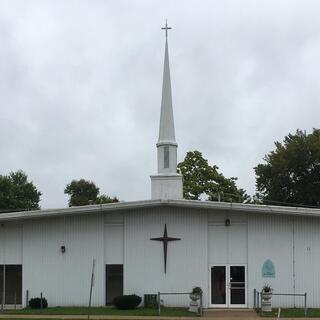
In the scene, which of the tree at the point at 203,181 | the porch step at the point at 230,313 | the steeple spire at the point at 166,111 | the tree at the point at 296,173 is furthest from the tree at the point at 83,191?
the porch step at the point at 230,313

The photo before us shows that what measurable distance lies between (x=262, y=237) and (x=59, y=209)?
8686mm

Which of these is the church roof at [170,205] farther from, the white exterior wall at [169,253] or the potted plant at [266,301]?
the potted plant at [266,301]

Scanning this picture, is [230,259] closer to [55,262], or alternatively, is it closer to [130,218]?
[130,218]

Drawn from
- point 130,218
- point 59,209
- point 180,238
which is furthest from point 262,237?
point 59,209

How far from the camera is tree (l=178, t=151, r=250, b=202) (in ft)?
195

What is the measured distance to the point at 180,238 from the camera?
29812mm

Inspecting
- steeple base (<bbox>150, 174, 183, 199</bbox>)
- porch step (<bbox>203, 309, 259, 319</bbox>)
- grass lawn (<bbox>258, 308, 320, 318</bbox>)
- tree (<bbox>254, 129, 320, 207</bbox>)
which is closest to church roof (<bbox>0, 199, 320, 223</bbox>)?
steeple base (<bbox>150, 174, 183, 199</bbox>)

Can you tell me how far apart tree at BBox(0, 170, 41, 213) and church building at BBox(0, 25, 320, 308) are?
41.1 meters

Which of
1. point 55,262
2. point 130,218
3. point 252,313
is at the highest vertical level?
point 130,218

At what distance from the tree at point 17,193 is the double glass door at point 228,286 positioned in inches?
1742

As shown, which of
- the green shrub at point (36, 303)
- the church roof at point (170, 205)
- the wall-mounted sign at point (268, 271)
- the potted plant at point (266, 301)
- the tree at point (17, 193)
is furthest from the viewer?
the tree at point (17, 193)

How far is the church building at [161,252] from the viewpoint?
29.3 metres

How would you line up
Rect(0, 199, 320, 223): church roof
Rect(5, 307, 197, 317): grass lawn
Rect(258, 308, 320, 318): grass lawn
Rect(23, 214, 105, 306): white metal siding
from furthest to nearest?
Rect(23, 214, 105, 306): white metal siding, Rect(0, 199, 320, 223): church roof, Rect(5, 307, 197, 317): grass lawn, Rect(258, 308, 320, 318): grass lawn

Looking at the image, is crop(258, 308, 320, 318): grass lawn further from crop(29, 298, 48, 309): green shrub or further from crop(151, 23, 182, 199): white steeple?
crop(29, 298, 48, 309): green shrub
